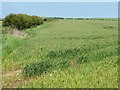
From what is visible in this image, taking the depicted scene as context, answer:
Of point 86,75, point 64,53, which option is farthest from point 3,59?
point 86,75

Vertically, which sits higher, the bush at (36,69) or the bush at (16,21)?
the bush at (36,69)

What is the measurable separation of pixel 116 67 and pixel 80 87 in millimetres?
3048

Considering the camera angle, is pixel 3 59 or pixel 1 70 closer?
pixel 1 70

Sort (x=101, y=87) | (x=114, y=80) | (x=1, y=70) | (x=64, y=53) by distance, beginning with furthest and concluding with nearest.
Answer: (x=64, y=53) → (x=1, y=70) → (x=114, y=80) → (x=101, y=87)

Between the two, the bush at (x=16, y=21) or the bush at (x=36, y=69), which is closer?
the bush at (x=36, y=69)

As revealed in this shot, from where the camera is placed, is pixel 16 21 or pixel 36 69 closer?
pixel 36 69

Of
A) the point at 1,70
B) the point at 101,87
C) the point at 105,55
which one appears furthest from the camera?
the point at 105,55

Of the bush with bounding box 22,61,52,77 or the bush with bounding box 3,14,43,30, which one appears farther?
the bush with bounding box 3,14,43,30

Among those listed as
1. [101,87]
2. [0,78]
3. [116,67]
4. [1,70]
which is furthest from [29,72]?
[101,87]

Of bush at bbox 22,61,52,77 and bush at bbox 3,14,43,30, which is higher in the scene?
bush at bbox 22,61,52,77

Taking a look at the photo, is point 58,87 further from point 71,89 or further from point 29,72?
point 29,72

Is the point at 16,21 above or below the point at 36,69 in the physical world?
below

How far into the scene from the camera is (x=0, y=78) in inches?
518

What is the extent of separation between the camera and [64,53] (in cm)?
1786
